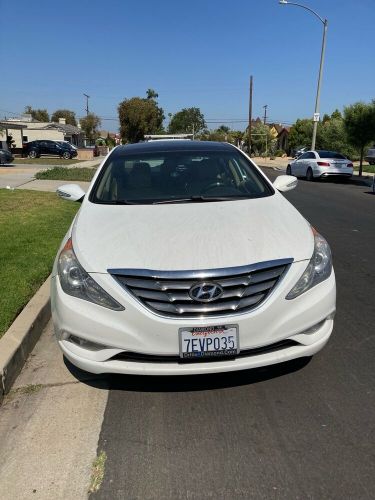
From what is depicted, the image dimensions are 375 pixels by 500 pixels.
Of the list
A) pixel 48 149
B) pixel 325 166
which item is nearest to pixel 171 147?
pixel 325 166

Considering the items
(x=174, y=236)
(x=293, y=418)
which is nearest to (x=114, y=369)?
(x=174, y=236)

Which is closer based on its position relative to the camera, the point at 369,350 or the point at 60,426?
the point at 60,426

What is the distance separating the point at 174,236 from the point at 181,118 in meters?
105

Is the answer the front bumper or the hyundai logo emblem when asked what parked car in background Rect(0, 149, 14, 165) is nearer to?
the front bumper

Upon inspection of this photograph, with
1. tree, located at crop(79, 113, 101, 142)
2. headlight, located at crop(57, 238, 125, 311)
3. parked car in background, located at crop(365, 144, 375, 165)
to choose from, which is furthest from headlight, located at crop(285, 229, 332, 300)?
tree, located at crop(79, 113, 101, 142)

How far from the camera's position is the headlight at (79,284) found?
114 inches

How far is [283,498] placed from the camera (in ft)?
7.73

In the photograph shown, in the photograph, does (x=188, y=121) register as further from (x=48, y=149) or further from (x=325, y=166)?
(x=325, y=166)

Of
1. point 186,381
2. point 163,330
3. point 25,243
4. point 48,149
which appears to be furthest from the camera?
point 48,149

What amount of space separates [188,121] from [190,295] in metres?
104

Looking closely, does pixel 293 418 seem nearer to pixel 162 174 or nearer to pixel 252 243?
pixel 252 243

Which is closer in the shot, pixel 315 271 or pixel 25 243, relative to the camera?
pixel 315 271

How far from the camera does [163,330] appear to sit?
2.81 m

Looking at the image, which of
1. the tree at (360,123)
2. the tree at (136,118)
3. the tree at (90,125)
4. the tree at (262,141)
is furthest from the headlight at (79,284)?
the tree at (90,125)
